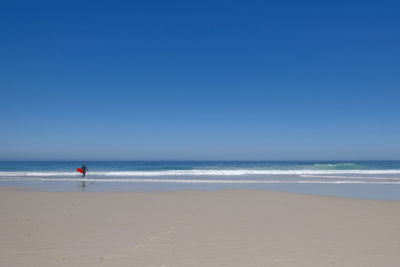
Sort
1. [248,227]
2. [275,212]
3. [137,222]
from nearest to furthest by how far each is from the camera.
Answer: [248,227], [137,222], [275,212]

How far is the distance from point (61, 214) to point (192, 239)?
214 inches

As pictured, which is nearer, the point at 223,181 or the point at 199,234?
the point at 199,234

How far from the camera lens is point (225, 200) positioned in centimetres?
1327

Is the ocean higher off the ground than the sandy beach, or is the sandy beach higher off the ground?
the sandy beach

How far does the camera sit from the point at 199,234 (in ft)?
24.2

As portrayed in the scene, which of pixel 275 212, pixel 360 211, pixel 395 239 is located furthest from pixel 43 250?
pixel 360 211

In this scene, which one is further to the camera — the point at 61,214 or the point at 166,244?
the point at 61,214

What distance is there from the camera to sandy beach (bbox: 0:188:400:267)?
5.60 meters

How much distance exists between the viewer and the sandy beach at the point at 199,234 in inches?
221

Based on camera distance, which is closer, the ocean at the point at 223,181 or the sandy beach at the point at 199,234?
the sandy beach at the point at 199,234

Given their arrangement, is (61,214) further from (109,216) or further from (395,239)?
(395,239)

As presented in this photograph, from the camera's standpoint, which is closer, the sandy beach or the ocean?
the sandy beach

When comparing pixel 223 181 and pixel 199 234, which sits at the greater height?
pixel 199 234

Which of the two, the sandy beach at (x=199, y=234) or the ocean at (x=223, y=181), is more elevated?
the sandy beach at (x=199, y=234)
